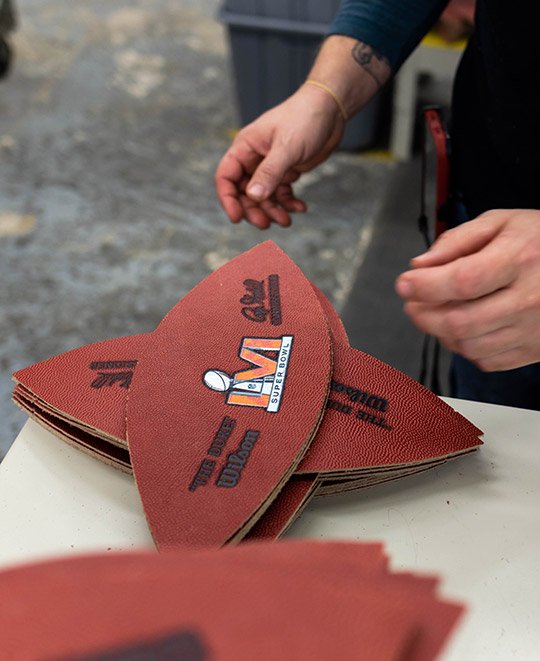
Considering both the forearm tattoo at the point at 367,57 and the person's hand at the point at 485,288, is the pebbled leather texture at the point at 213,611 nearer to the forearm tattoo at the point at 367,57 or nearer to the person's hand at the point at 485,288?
the person's hand at the point at 485,288

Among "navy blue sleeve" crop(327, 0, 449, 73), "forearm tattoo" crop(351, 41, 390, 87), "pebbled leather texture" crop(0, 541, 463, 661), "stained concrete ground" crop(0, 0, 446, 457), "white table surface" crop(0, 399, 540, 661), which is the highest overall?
"navy blue sleeve" crop(327, 0, 449, 73)

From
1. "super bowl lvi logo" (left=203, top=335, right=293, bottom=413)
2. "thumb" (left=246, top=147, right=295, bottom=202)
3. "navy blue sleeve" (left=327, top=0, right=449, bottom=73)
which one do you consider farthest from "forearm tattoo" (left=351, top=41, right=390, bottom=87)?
"super bowl lvi logo" (left=203, top=335, right=293, bottom=413)

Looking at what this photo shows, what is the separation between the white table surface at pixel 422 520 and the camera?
1.94 ft

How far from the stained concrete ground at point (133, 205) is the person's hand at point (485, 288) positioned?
44.8 inches

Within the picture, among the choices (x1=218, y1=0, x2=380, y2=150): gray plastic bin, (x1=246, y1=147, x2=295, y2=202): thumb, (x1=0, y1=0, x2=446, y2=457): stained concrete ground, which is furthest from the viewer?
(x1=218, y1=0, x2=380, y2=150): gray plastic bin

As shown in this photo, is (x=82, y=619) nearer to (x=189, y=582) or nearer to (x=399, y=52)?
(x=189, y=582)

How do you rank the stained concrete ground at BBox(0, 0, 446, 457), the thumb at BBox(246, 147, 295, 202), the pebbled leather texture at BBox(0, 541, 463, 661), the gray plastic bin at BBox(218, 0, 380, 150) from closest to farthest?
the pebbled leather texture at BBox(0, 541, 463, 661) → the thumb at BBox(246, 147, 295, 202) → the stained concrete ground at BBox(0, 0, 446, 457) → the gray plastic bin at BBox(218, 0, 380, 150)

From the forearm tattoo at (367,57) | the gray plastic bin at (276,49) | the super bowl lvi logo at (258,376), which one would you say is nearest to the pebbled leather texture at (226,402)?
the super bowl lvi logo at (258,376)

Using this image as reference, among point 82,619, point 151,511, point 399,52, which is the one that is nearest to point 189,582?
point 82,619

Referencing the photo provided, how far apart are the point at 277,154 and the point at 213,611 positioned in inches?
28.8

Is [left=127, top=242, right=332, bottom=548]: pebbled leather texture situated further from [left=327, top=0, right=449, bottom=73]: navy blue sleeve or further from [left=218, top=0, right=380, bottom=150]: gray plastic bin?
[left=218, top=0, right=380, bottom=150]: gray plastic bin

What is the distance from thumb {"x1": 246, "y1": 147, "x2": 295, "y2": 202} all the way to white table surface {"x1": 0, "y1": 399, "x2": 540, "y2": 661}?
48 centimetres

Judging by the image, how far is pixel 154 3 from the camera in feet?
10.7

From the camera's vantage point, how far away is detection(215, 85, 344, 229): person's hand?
0.99m
